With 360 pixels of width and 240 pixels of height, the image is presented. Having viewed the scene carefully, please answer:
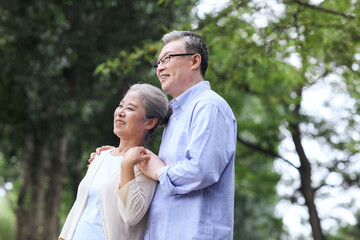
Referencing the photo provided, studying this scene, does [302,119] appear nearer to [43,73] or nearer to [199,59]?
[43,73]

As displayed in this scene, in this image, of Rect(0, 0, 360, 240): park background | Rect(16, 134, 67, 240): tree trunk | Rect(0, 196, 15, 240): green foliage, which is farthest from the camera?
Rect(0, 196, 15, 240): green foliage

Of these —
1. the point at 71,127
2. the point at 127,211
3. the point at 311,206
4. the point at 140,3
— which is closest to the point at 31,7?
the point at 140,3

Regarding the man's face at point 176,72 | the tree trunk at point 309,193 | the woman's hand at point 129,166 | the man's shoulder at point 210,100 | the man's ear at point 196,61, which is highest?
the tree trunk at point 309,193

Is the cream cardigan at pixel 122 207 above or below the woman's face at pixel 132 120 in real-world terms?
below

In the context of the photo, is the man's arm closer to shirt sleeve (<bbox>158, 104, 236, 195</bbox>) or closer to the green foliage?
shirt sleeve (<bbox>158, 104, 236, 195</bbox>)

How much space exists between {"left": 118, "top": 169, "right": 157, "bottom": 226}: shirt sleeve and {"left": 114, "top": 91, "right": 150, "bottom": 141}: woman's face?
13.7 inches

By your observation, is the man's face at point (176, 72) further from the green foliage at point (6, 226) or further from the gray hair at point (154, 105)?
the green foliage at point (6, 226)

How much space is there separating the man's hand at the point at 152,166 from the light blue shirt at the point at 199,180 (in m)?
0.06

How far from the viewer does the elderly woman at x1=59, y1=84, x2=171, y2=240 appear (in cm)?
259

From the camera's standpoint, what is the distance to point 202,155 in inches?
92.4

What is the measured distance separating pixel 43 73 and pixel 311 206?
21.5ft

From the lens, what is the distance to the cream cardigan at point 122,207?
2564mm

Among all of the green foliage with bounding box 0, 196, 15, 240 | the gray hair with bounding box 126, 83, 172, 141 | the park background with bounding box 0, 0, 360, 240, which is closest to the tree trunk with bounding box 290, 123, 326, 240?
the park background with bounding box 0, 0, 360, 240

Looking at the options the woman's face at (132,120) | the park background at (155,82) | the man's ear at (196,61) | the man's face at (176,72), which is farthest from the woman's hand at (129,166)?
the park background at (155,82)
